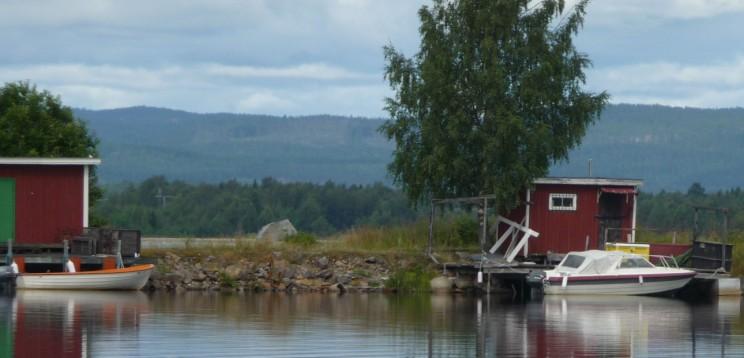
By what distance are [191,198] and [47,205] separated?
7371 centimetres

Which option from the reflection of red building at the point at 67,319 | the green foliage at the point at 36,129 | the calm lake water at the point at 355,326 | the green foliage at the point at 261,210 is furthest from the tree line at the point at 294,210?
the reflection of red building at the point at 67,319

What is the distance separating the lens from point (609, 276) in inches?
1845

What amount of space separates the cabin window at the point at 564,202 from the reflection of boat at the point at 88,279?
14.0 metres

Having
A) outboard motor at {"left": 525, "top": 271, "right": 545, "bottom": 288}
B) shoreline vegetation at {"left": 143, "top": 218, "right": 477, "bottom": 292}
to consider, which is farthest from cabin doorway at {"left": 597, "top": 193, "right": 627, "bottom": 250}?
shoreline vegetation at {"left": 143, "top": 218, "right": 477, "bottom": 292}

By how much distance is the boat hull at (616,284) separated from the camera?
46500mm

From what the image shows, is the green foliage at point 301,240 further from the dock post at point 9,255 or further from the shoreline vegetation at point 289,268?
the dock post at point 9,255

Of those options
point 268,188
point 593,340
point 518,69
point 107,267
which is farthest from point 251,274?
point 268,188

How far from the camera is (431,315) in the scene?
39406mm

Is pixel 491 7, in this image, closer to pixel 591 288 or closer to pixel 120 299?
pixel 591 288

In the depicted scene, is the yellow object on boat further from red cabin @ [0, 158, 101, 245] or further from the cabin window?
Result: red cabin @ [0, 158, 101, 245]

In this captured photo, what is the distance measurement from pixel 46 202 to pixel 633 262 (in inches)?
732

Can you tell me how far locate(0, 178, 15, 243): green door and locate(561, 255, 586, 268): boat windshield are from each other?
1732 cm

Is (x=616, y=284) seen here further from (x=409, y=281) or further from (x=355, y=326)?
(x=355, y=326)

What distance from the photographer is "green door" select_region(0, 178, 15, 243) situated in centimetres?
4538
